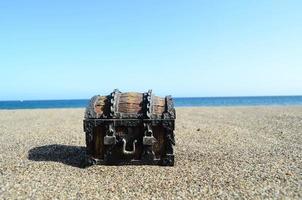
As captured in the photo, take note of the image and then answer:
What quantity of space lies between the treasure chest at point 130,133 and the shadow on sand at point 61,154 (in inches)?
28.3

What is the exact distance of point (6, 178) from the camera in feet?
25.6

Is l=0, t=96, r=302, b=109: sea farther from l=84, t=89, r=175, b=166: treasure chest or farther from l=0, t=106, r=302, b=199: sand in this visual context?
l=84, t=89, r=175, b=166: treasure chest

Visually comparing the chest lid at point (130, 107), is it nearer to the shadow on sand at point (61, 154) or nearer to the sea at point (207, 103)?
the shadow on sand at point (61, 154)

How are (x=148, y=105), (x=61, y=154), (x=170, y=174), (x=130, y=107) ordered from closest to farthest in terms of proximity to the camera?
(x=170, y=174)
(x=148, y=105)
(x=130, y=107)
(x=61, y=154)

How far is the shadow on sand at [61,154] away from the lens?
9562 millimetres

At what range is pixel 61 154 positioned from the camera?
10.5 metres

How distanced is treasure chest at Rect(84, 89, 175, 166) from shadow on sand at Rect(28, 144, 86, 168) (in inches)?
28.3

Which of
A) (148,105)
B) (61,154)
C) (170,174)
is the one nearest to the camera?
(170,174)

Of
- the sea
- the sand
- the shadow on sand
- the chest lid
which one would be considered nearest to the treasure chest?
the chest lid

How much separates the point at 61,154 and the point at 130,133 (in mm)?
2699

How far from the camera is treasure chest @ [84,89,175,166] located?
8.84m

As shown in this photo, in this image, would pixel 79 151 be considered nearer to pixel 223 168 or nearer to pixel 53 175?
pixel 53 175

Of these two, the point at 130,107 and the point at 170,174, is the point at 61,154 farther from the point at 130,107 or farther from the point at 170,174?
the point at 170,174

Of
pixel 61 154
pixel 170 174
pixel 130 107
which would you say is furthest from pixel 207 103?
pixel 170 174
